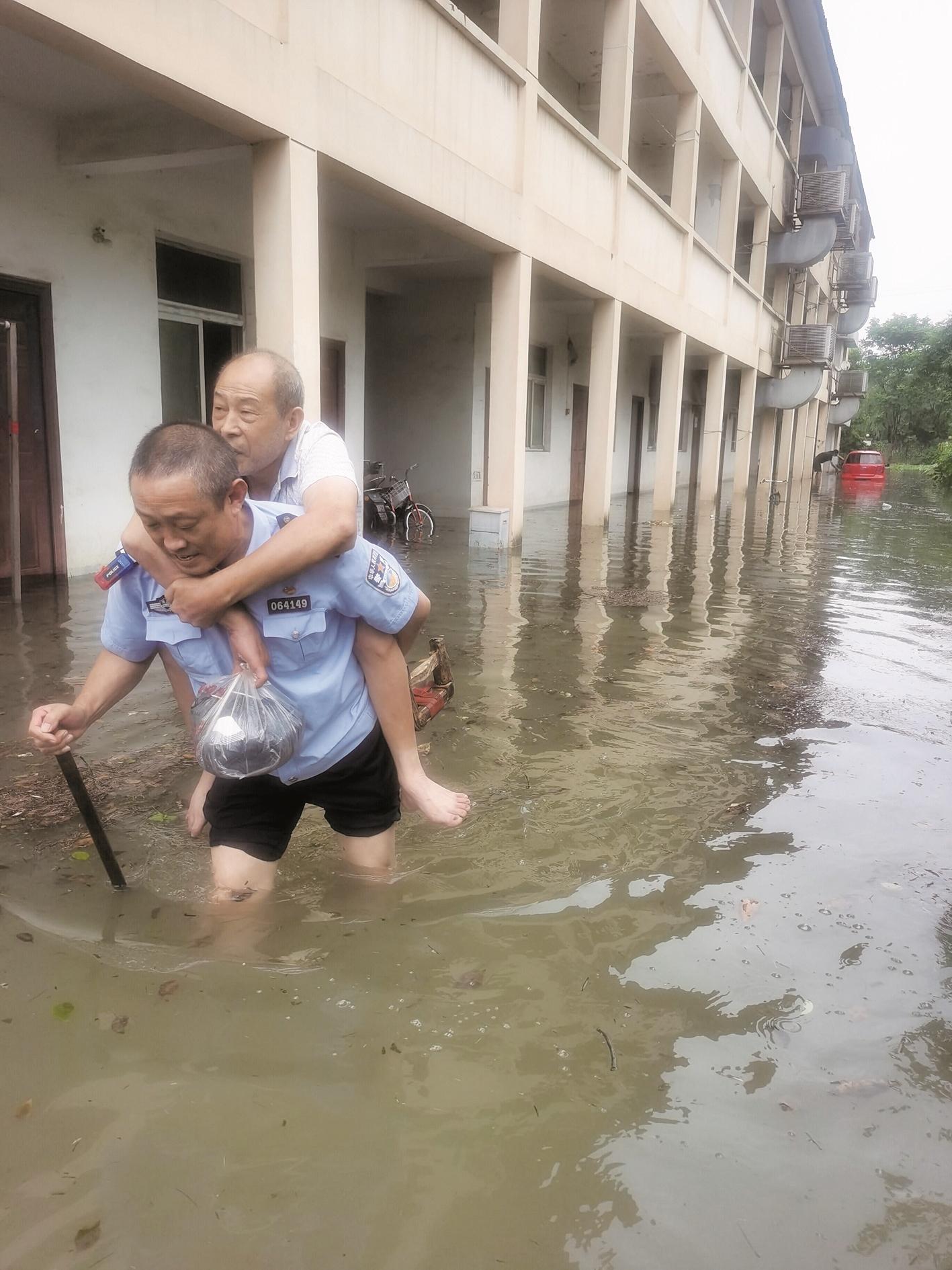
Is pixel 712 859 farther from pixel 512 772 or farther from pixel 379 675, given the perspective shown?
pixel 379 675

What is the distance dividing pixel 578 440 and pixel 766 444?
11766mm

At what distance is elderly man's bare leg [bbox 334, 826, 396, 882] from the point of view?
A: 285 centimetres

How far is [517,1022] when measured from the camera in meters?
2.46

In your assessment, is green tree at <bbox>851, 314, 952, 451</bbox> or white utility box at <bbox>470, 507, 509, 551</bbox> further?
green tree at <bbox>851, 314, 952, 451</bbox>

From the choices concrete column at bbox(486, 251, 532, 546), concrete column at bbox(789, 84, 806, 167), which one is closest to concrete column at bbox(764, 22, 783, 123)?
concrete column at bbox(789, 84, 806, 167)

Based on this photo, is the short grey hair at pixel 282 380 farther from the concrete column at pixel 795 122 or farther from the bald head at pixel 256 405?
the concrete column at pixel 795 122

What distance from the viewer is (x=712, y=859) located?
348 centimetres

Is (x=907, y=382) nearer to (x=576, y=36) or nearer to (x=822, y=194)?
(x=822, y=194)

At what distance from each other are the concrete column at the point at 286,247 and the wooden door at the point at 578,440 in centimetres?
1351

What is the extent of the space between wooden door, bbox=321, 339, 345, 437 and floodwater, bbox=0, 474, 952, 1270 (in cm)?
850

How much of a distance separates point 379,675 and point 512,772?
1.79 meters

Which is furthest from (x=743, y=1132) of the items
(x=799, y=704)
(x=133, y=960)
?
(x=799, y=704)

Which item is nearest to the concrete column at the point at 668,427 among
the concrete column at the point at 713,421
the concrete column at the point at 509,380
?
the concrete column at the point at 713,421

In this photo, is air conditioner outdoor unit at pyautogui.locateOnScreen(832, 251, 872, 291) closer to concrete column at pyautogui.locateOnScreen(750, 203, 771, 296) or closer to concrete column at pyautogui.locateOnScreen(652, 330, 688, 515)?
concrete column at pyautogui.locateOnScreen(750, 203, 771, 296)
